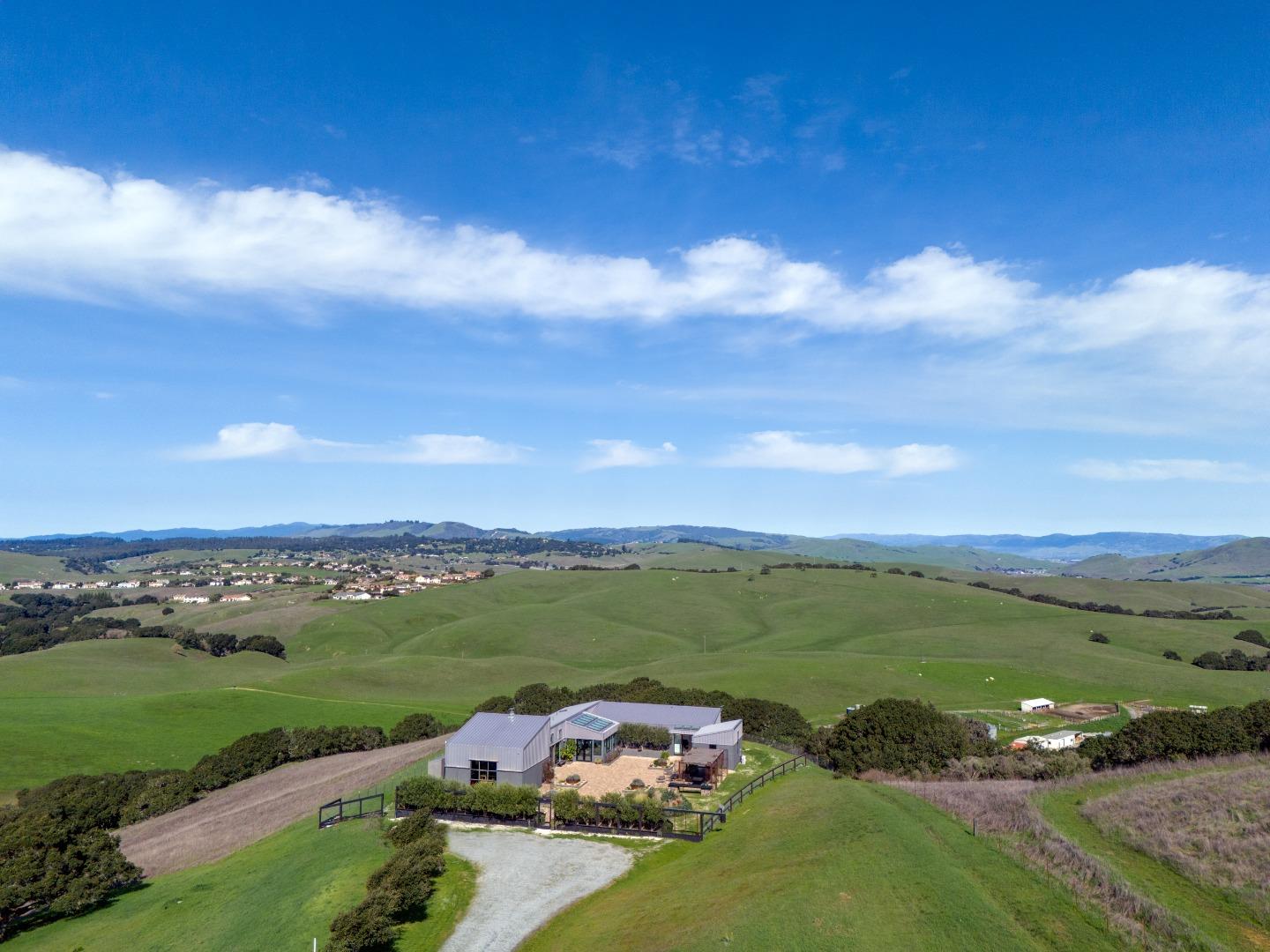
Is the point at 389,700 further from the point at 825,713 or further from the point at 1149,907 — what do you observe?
the point at 1149,907

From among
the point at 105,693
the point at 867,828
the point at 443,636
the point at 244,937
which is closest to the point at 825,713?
the point at 867,828

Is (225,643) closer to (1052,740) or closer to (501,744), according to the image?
(501,744)

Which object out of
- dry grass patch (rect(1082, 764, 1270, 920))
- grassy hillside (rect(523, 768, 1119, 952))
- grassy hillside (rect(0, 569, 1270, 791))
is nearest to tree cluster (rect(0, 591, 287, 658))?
grassy hillside (rect(0, 569, 1270, 791))

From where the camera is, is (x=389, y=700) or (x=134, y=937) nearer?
(x=134, y=937)

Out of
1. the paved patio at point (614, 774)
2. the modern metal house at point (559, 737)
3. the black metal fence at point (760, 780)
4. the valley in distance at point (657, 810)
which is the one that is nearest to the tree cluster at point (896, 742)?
the valley in distance at point (657, 810)

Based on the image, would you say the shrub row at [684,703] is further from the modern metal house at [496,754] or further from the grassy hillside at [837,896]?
the grassy hillside at [837,896]

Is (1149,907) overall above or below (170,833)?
above
